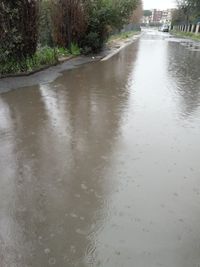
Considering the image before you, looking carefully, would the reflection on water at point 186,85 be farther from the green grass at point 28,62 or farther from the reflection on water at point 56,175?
the green grass at point 28,62

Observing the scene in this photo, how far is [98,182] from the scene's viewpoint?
12.9ft

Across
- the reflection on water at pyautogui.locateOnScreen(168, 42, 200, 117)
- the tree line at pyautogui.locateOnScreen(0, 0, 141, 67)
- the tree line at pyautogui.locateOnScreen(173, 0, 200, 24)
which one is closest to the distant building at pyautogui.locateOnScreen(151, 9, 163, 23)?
the tree line at pyautogui.locateOnScreen(173, 0, 200, 24)

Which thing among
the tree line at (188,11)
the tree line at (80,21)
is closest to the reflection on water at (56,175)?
the tree line at (80,21)

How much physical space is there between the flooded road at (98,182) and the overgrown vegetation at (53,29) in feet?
11.7

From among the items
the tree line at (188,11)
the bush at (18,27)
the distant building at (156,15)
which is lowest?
the distant building at (156,15)

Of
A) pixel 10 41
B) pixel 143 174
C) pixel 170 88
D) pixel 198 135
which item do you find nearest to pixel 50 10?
pixel 10 41

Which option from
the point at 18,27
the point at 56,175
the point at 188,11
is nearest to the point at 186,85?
the point at 18,27

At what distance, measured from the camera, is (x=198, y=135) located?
5605 millimetres

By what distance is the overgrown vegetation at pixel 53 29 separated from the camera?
10.3m

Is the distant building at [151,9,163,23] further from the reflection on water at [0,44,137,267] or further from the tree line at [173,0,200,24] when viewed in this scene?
the reflection on water at [0,44,137,267]

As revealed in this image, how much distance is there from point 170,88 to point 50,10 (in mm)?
9771

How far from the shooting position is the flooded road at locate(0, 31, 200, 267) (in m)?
2.86

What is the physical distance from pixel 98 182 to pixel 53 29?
1438cm

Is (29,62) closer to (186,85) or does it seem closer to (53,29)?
(186,85)
